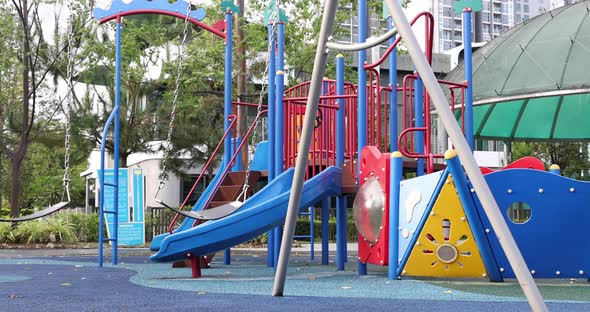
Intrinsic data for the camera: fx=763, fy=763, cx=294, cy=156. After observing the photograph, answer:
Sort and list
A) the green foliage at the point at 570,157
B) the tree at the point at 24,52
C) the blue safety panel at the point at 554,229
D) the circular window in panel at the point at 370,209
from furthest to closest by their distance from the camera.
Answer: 1. the green foliage at the point at 570,157
2. the tree at the point at 24,52
3. the circular window in panel at the point at 370,209
4. the blue safety panel at the point at 554,229

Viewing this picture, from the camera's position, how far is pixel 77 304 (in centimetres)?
568

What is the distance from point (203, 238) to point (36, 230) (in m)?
Answer: 13.6

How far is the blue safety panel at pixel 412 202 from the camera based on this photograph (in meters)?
7.87

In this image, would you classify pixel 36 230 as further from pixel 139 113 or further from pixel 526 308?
pixel 526 308

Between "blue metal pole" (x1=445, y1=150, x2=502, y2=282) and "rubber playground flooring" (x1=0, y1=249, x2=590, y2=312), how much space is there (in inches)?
6.9

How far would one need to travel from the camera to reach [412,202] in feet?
26.2

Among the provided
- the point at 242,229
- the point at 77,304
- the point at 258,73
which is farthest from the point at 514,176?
the point at 258,73

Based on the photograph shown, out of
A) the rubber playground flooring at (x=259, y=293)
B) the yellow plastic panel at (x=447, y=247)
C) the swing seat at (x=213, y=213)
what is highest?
the swing seat at (x=213, y=213)

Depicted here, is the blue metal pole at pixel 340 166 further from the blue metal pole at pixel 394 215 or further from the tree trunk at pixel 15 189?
the tree trunk at pixel 15 189

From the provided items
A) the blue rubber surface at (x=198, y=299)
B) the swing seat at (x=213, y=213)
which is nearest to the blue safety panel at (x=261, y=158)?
the swing seat at (x=213, y=213)

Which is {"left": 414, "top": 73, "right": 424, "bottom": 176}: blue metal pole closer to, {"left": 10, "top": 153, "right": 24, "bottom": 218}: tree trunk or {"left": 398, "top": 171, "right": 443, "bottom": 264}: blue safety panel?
{"left": 398, "top": 171, "right": 443, "bottom": 264}: blue safety panel

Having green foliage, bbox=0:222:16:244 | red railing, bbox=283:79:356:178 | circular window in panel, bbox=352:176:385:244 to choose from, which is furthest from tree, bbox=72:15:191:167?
circular window in panel, bbox=352:176:385:244

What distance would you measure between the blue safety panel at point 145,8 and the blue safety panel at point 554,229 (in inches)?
256

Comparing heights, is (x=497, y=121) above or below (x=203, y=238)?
above
